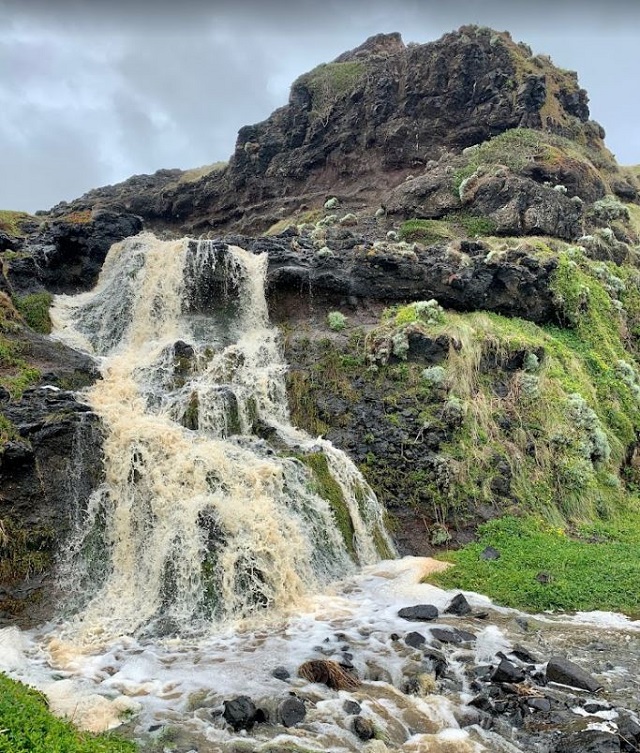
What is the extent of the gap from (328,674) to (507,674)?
246 centimetres

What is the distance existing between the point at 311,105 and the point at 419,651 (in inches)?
1865

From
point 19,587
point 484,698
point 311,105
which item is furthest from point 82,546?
point 311,105

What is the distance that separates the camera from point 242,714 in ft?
24.9

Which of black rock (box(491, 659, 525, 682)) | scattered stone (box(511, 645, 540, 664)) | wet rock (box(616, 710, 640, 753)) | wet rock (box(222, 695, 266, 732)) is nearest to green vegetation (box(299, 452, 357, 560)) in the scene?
scattered stone (box(511, 645, 540, 664))

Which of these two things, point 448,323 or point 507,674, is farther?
point 448,323

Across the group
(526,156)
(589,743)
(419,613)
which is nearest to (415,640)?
(419,613)

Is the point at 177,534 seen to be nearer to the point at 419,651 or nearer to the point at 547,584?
the point at 419,651

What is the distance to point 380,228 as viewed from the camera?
3278 cm

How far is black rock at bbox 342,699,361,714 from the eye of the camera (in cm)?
795

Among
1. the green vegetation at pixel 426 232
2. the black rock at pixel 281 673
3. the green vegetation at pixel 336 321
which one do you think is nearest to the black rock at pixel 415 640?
the black rock at pixel 281 673

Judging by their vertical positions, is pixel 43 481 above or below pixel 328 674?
above

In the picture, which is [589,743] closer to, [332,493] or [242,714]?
[242,714]

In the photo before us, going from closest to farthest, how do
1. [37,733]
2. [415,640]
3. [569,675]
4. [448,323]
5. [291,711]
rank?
[37,733] < [291,711] < [569,675] < [415,640] < [448,323]

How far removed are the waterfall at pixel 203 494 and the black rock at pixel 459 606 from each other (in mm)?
2814
